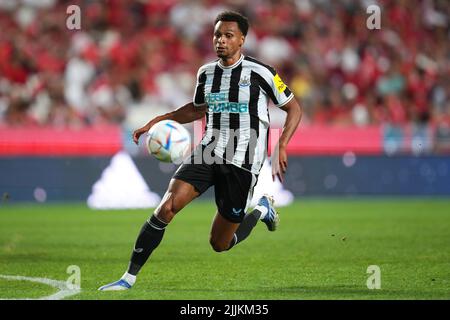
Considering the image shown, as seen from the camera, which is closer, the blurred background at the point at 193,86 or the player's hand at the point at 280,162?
the player's hand at the point at 280,162

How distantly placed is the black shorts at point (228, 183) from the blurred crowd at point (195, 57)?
938 centimetres

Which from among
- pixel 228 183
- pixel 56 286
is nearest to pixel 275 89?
pixel 228 183

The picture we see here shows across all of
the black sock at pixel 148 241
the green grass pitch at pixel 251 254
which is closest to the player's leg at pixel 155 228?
the black sock at pixel 148 241

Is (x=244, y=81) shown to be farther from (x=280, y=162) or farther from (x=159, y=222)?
(x=159, y=222)

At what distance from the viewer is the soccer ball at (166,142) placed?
7391 mm

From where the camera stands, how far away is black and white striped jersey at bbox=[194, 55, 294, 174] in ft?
24.4

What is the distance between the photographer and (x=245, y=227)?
27.1 feet

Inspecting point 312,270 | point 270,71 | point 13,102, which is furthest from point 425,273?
point 13,102

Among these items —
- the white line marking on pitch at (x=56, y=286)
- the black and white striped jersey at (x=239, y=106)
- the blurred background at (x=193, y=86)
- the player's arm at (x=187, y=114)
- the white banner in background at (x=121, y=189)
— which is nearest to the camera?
the white line marking on pitch at (x=56, y=286)

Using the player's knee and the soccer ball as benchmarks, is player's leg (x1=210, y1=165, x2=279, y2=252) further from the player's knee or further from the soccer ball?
the soccer ball

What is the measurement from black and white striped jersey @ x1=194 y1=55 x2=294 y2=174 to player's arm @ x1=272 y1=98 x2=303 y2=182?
79 millimetres

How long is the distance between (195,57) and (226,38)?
36.6 feet

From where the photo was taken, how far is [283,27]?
19.4 meters

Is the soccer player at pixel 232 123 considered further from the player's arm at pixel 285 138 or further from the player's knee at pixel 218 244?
the player's knee at pixel 218 244
